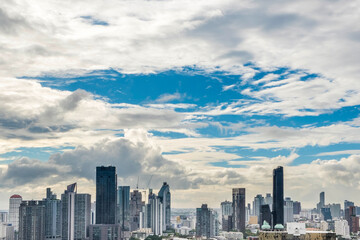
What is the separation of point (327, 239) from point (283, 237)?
5.93 metres

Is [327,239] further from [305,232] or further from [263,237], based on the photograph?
[263,237]

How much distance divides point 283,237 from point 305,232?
312 centimetres

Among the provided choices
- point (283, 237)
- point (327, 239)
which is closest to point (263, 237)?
point (283, 237)

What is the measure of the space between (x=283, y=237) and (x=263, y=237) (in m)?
2.92

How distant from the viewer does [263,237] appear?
246 feet

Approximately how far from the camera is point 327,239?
7219 centimetres

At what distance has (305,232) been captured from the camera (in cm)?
7350

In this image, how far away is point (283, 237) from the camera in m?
73.8

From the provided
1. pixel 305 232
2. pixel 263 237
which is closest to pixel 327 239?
pixel 305 232

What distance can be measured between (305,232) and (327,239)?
308 centimetres

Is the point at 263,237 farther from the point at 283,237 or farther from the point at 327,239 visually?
the point at 327,239
